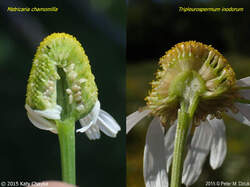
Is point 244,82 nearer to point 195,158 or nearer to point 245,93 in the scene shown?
point 245,93

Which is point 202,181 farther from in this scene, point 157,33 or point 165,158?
point 157,33

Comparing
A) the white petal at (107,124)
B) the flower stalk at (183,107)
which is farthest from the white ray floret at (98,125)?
the flower stalk at (183,107)

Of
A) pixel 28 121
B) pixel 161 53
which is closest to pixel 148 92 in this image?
pixel 161 53

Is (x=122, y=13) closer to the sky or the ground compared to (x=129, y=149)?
closer to the sky

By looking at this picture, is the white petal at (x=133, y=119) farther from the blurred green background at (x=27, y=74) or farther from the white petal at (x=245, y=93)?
the white petal at (x=245, y=93)

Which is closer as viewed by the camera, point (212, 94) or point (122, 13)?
point (212, 94)

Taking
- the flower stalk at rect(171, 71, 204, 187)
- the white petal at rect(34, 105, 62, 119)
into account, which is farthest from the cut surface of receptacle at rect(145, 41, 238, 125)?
the white petal at rect(34, 105, 62, 119)

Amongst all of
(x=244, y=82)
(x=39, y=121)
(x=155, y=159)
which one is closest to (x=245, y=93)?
(x=244, y=82)
